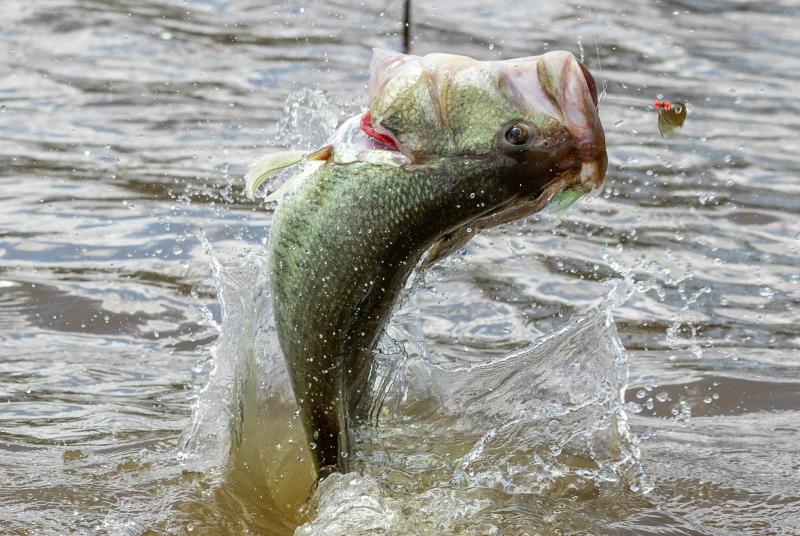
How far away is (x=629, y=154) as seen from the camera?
26.7ft

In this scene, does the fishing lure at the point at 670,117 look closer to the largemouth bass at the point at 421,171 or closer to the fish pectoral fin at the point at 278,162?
the largemouth bass at the point at 421,171

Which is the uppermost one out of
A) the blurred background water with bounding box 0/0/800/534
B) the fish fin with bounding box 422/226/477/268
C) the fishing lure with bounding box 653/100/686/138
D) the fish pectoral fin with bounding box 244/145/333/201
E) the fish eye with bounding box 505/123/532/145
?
the fish eye with bounding box 505/123/532/145

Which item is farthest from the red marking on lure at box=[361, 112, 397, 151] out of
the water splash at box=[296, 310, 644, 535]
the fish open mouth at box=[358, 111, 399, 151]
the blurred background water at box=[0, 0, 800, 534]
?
the blurred background water at box=[0, 0, 800, 534]

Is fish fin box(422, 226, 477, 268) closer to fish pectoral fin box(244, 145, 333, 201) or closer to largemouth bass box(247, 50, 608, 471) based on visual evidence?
largemouth bass box(247, 50, 608, 471)

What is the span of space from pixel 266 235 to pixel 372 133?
3556 millimetres

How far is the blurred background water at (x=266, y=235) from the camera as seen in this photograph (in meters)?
4.28

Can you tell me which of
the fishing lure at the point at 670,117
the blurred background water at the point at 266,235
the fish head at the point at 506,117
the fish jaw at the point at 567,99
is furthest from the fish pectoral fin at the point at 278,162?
the blurred background water at the point at 266,235

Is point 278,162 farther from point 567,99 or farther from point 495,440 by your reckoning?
point 495,440

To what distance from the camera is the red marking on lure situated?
10.2 feet

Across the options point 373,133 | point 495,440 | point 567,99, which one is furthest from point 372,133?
point 495,440

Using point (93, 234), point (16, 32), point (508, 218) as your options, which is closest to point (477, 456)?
point (508, 218)

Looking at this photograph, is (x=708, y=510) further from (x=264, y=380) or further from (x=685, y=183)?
(x=685, y=183)

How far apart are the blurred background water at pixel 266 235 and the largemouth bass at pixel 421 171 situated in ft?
3.14

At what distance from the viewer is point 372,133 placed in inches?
124
